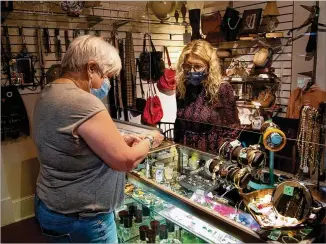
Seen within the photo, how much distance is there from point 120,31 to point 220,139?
2.71 metres

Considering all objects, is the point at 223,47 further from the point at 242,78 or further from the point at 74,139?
the point at 74,139

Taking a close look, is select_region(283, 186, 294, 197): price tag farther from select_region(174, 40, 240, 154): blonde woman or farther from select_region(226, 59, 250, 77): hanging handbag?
select_region(226, 59, 250, 77): hanging handbag

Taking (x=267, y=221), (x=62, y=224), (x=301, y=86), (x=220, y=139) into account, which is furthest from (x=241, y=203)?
(x=301, y=86)

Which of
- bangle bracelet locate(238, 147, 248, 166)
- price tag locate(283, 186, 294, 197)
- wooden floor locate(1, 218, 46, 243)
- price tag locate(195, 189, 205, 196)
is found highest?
bangle bracelet locate(238, 147, 248, 166)

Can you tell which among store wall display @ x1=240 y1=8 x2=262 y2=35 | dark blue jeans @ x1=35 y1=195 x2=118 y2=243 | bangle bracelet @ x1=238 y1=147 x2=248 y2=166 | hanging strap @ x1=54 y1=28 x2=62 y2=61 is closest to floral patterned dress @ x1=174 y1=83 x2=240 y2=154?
bangle bracelet @ x1=238 y1=147 x2=248 y2=166

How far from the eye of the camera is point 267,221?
1.29 meters

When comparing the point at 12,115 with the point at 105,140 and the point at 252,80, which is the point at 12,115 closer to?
the point at 105,140

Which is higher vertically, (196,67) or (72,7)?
(72,7)

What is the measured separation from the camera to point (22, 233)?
10.3ft

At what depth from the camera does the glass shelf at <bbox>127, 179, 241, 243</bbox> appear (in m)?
1.48

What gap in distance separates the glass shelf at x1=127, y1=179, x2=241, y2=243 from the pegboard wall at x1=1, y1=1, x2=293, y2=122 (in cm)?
230

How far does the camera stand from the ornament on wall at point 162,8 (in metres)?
4.18

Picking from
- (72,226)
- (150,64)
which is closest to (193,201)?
(72,226)

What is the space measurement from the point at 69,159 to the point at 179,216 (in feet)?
2.53
